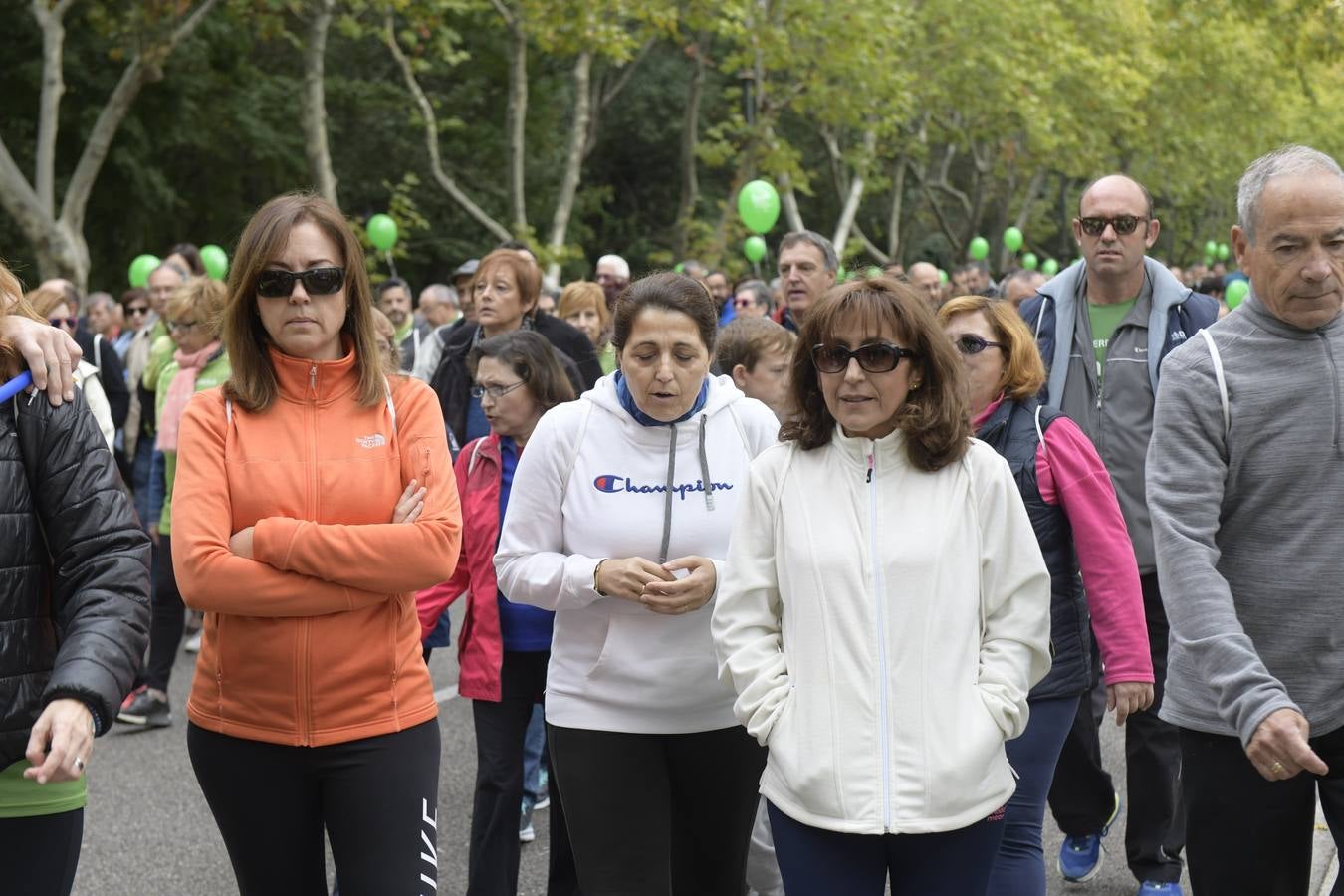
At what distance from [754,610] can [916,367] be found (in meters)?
0.62

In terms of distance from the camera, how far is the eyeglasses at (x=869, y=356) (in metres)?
3.30

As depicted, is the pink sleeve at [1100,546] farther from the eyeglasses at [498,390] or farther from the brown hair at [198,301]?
the brown hair at [198,301]

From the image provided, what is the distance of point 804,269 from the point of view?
723 centimetres

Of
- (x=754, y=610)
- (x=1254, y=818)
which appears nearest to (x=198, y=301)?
(x=754, y=610)

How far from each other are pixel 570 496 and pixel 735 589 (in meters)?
0.75

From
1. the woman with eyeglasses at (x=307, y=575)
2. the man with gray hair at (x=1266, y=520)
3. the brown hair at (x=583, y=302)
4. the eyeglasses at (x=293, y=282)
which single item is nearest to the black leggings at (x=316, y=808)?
the woman with eyeglasses at (x=307, y=575)

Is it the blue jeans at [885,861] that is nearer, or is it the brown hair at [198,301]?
the blue jeans at [885,861]

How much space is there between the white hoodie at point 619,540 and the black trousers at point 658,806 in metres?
0.06

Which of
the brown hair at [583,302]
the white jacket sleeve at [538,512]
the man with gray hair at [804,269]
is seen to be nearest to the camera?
the white jacket sleeve at [538,512]

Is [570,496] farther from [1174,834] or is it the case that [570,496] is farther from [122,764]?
[122,764]

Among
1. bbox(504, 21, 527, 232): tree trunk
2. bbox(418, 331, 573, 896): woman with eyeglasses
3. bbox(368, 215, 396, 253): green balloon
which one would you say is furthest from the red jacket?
bbox(504, 21, 527, 232): tree trunk

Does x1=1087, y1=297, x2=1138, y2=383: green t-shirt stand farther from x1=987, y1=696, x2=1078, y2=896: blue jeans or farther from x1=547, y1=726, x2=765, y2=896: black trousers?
x1=547, y1=726, x2=765, y2=896: black trousers

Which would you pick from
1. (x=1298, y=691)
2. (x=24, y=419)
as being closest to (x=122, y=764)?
(x=24, y=419)

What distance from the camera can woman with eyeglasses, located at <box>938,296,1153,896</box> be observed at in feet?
13.5
